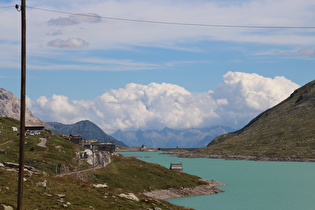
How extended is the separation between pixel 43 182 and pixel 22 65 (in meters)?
32.1

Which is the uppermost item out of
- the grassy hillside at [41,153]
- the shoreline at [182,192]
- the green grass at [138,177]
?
the grassy hillside at [41,153]

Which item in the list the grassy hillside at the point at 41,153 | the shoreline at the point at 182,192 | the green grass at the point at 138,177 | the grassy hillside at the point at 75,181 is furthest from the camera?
the shoreline at the point at 182,192

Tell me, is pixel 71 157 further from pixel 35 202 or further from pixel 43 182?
pixel 35 202

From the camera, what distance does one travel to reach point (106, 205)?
5691 cm

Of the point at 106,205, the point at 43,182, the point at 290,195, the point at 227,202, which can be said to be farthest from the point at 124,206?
the point at 290,195

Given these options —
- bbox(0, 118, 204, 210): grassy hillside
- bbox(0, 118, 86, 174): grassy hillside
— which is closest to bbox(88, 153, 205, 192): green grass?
bbox(0, 118, 204, 210): grassy hillside

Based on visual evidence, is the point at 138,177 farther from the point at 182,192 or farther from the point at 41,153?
the point at 41,153

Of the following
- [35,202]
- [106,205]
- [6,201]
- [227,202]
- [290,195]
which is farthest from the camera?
[290,195]

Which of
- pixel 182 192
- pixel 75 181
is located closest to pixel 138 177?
pixel 182 192

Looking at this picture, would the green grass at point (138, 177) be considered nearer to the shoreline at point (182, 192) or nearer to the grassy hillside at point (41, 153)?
the shoreline at point (182, 192)

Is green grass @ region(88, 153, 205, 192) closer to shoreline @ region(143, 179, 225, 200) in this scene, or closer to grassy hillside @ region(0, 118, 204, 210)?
grassy hillside @ region(0, 118, 204, 210)

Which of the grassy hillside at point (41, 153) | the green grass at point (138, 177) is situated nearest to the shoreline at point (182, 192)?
the green grass at point (138, 177)

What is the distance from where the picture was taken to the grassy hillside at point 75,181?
5362 centimetres

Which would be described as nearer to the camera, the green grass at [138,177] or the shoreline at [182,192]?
the green grass at [138,177]
